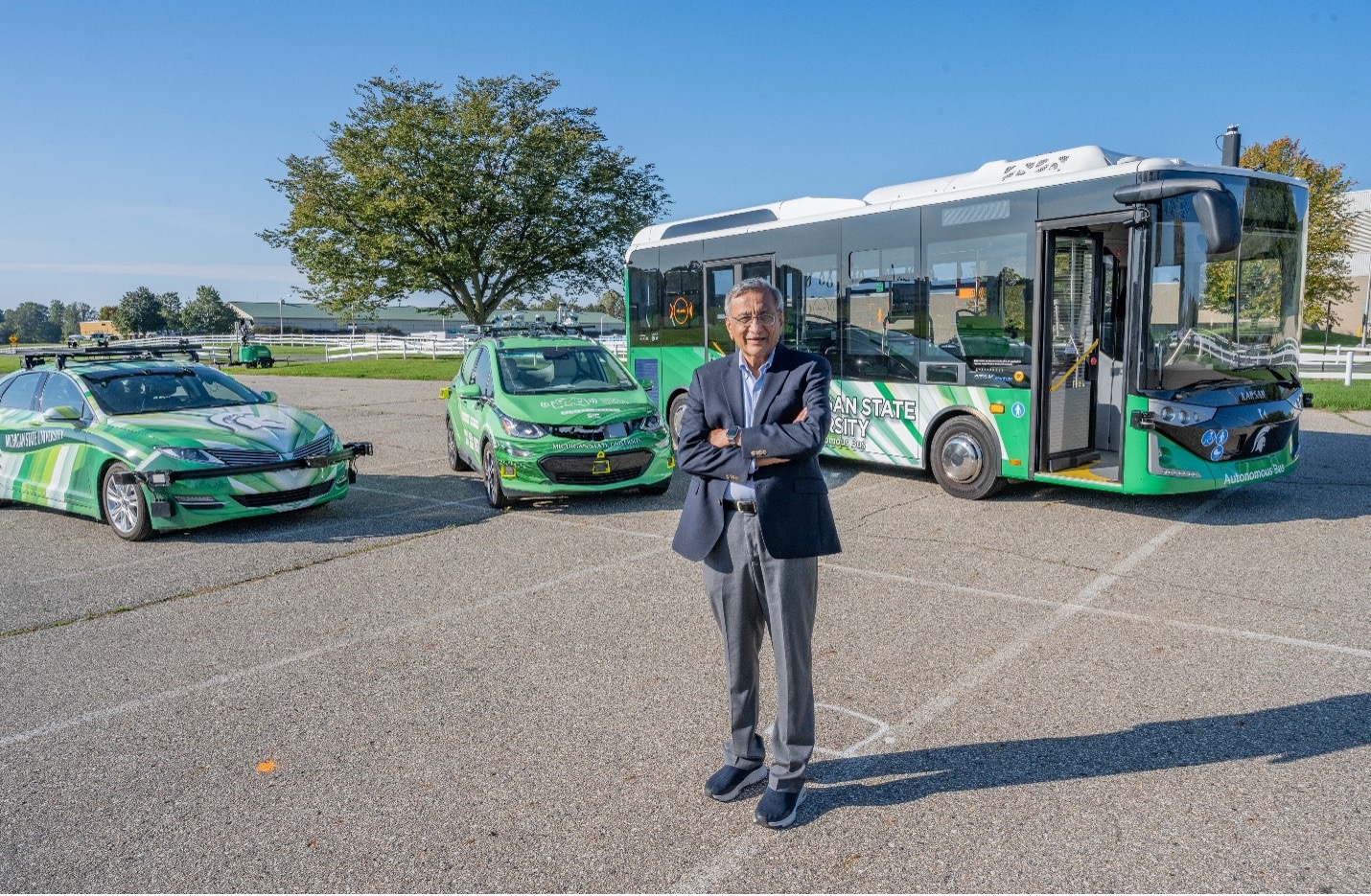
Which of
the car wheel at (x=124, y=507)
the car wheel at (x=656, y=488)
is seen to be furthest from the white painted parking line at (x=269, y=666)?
the car wheel at (x=124, y=507)

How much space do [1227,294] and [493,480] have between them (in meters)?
6.82

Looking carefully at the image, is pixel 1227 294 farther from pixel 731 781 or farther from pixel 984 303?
pixel 731 781

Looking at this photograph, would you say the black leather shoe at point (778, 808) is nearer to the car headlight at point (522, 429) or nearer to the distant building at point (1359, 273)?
the car headlight at point (522, 429)

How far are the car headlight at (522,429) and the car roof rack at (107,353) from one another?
3.23 metres

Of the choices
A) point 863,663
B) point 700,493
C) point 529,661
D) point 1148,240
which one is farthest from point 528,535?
point 1148,240

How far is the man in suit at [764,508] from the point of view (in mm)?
3441

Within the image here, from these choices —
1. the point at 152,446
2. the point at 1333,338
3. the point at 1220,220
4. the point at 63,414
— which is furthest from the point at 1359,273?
the point at 63,414

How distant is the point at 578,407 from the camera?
977 centimetres

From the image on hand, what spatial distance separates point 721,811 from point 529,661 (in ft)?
6.40

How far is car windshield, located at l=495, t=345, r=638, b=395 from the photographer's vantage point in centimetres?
1039

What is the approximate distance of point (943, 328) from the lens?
9656 millimetres

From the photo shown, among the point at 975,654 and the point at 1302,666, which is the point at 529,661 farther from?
the point at 1302,666

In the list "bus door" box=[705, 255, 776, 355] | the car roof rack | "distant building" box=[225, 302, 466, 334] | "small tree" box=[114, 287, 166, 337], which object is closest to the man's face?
the car roof rack

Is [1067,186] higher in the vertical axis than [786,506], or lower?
higher
